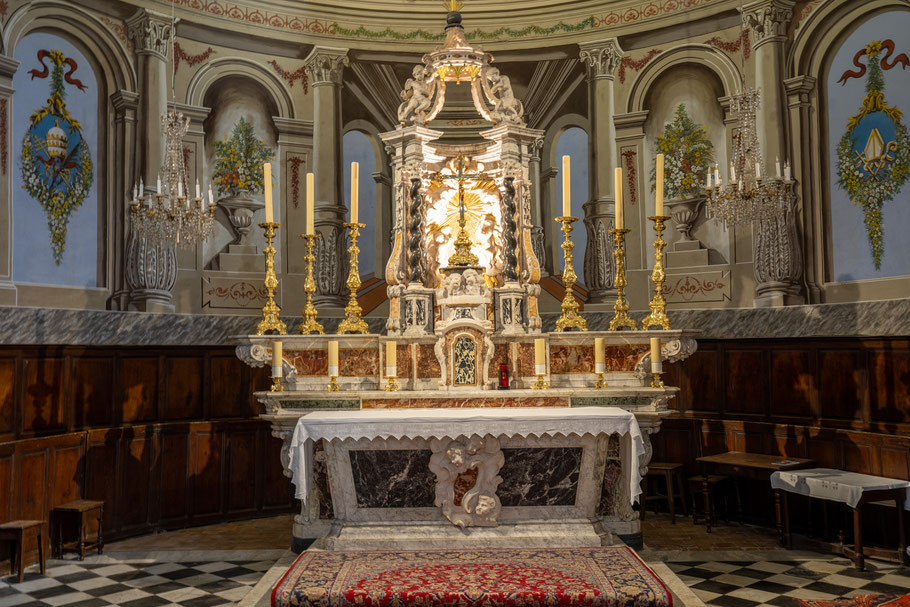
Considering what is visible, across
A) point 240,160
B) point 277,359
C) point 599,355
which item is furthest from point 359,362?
point 240,160

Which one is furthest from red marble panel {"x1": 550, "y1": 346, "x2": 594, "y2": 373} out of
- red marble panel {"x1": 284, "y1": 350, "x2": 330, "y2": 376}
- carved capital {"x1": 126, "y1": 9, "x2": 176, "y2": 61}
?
carved capital {"x1": 126, "y1": 9, "x2": 176, "y2": 61}

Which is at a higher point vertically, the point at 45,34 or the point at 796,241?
the point at 45,34

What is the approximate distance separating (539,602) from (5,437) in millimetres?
4773

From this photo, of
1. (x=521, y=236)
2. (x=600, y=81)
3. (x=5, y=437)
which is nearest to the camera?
(x=5, y=437)

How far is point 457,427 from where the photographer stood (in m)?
6.34

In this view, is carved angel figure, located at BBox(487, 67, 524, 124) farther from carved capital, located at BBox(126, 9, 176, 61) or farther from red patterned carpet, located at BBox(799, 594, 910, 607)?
red patterned carpet, located at BBox(799, 594, 910, 607)

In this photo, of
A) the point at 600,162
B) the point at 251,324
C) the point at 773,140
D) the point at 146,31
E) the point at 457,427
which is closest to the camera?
the point at 457,427

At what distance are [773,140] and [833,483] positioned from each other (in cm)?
369

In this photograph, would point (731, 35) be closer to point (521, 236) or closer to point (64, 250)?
point (521, 236)

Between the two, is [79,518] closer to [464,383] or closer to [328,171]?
[464,383]

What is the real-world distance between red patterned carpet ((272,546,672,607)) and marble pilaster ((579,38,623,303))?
422cm

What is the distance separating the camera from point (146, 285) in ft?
28.6

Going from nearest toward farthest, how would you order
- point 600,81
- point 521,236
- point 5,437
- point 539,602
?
point 539,602
point 5,437
point 521,236
point 600,81

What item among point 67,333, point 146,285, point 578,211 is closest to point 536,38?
point 578,211
